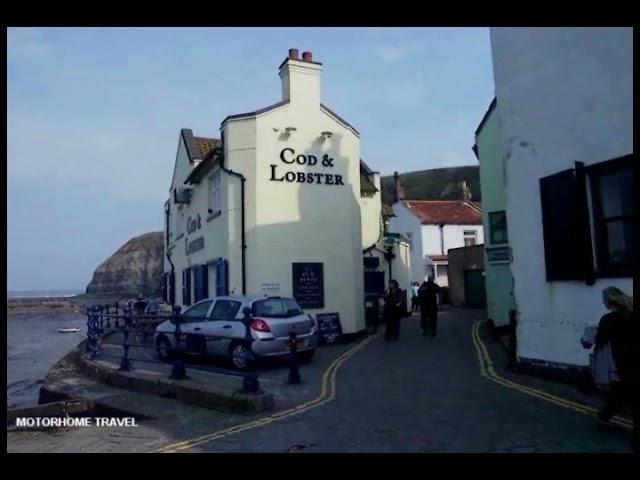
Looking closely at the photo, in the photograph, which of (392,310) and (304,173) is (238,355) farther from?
(304,173)

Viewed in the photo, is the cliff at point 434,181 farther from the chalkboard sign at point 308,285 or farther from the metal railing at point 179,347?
the metal railing at point 179,347

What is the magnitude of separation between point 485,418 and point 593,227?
11.1ft

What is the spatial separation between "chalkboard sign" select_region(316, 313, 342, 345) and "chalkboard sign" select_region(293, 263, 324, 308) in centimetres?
38

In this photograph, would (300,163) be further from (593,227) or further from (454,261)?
(454,261)

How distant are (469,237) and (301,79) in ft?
85.6

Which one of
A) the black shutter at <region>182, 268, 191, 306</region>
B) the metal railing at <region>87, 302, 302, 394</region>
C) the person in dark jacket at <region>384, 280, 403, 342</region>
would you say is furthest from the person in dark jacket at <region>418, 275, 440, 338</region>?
the black shutter at <region>182, 268, 191, 306</region>

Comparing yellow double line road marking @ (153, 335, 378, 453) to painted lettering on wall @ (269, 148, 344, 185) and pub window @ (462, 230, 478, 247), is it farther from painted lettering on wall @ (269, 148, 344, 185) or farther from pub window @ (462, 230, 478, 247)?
pub window @ (462, 230, 478, 247)

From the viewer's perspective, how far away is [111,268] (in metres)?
108

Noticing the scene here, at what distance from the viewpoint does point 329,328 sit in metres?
16.7

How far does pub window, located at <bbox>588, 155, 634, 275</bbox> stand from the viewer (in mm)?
7941

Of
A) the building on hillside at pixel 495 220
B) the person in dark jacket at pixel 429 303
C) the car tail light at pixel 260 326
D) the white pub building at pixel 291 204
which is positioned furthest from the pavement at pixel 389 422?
the building on hillside at pixel 495 220

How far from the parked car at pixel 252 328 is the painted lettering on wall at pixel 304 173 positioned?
5.01 m

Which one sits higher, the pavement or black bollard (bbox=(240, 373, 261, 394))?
black bollard (bbox=(240, 373, 261, 394))
